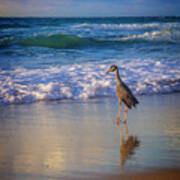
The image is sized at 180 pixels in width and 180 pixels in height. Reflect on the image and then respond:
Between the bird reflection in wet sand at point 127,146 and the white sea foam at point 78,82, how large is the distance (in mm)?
2719

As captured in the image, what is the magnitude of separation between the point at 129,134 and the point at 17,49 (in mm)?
11585

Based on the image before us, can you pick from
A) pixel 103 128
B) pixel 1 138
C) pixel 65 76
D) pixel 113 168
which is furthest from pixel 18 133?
pixel 65 76

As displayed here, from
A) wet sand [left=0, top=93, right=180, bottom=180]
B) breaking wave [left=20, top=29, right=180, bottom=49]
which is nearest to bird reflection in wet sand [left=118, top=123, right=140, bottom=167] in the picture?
wet sand [left=0, top=93, right=180, bottom=180]

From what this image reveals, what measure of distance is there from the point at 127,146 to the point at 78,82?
4005 millimetres

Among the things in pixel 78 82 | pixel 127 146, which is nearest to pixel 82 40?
pixel 78 82

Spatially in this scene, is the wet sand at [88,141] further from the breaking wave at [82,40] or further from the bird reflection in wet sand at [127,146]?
the breaking wave at [82,40]

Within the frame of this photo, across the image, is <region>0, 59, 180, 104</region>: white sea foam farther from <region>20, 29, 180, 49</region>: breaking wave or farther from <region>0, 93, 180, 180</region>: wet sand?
<region>20, 29, 180, 49</region>: breaking wave

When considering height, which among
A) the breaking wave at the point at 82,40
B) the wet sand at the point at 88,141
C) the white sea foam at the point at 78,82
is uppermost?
the breaking wave at the point at 82,40

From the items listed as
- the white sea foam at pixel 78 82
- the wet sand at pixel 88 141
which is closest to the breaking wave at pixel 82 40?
the white sea foam at pixel 78 82

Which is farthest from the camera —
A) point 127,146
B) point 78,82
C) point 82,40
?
point 82,40

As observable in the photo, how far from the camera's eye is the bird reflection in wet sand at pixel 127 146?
4086mm

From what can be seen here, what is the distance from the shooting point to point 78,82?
329 inches

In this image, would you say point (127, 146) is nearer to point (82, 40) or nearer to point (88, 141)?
point (88, 141)

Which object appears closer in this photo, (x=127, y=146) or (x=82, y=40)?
(x=127, y=146)
